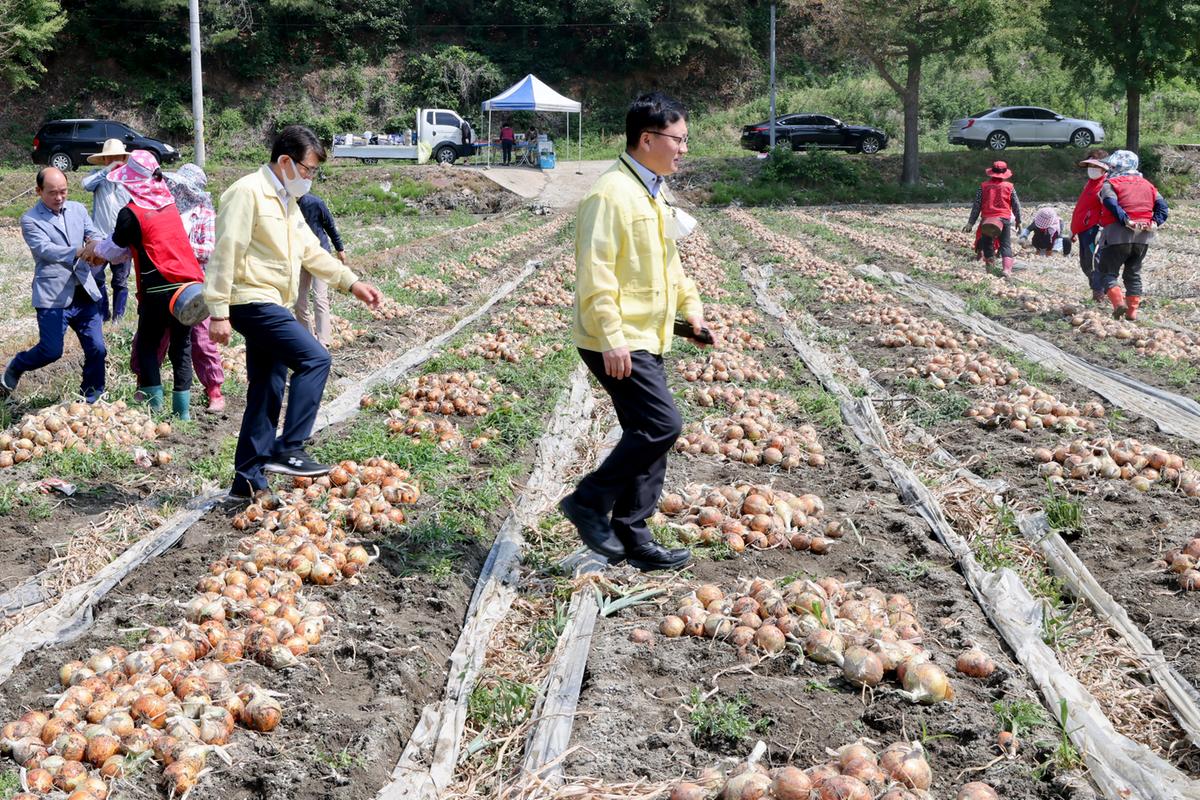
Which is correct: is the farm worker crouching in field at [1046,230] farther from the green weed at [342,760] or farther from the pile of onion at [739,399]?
the green weed at [342,760]

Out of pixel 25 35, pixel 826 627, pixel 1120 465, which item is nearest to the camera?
pixel 826 627

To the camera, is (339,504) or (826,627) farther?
(339,504)

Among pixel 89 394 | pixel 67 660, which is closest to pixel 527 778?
pixel 67 660

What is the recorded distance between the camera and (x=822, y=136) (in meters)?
32.8

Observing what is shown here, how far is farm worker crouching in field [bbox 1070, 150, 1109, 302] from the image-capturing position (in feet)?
33.9

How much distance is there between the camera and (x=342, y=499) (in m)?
4.86

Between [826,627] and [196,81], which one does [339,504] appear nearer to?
[826,627]

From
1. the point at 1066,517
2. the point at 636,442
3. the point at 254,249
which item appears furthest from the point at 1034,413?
the point at 254,249

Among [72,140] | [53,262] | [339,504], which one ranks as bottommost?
[339,504]

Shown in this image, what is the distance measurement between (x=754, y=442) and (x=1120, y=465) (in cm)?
201

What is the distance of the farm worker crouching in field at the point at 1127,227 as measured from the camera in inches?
377

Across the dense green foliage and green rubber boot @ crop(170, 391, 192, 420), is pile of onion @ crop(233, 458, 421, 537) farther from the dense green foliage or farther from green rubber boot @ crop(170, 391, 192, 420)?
the dense green foliage

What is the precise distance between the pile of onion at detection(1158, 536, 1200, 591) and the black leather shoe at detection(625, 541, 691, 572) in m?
2.02

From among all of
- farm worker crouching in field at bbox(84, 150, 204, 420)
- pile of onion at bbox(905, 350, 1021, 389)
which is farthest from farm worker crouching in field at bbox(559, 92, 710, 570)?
pile of onion at bbox(905, 350, 1021, 389)
